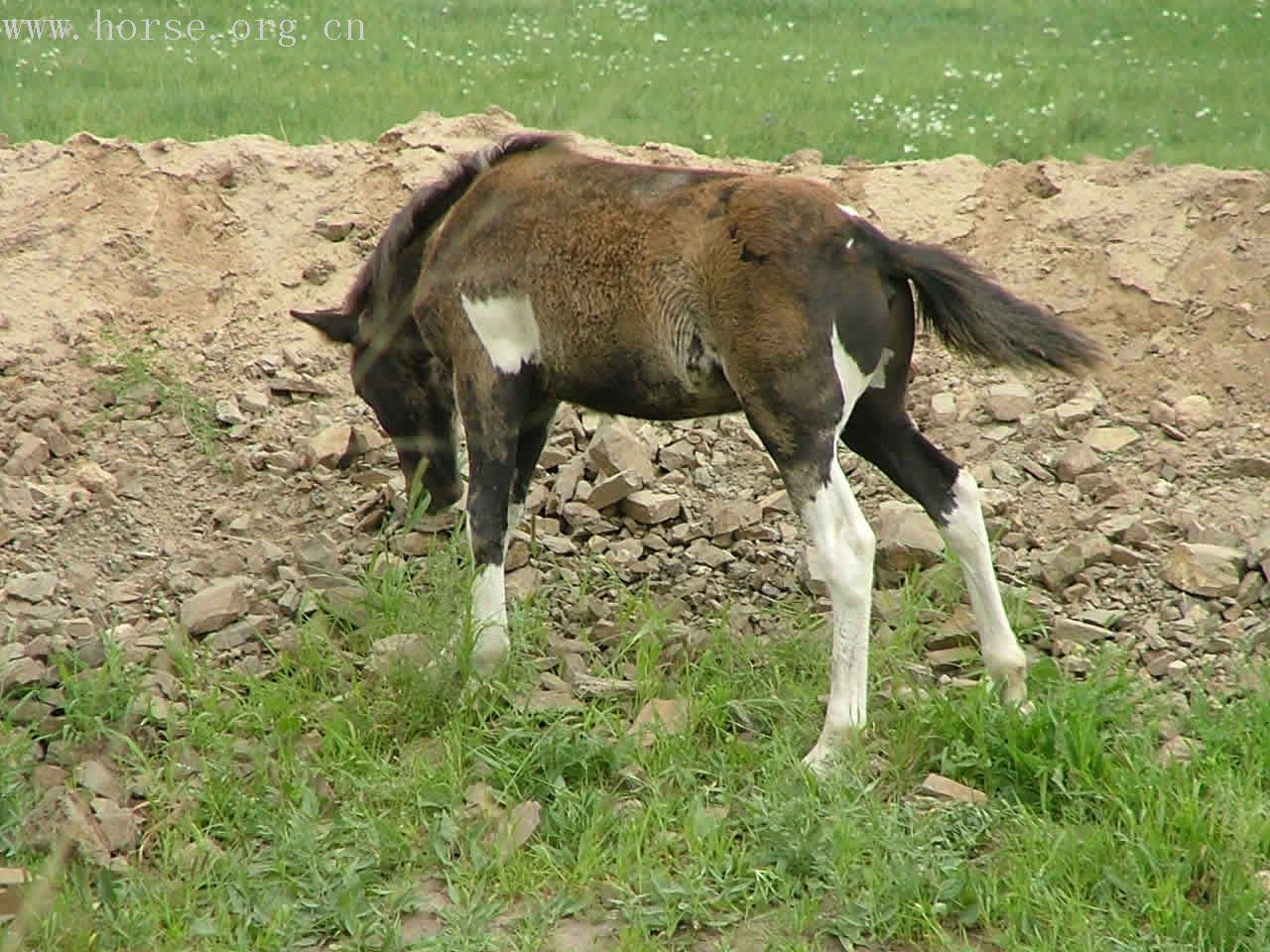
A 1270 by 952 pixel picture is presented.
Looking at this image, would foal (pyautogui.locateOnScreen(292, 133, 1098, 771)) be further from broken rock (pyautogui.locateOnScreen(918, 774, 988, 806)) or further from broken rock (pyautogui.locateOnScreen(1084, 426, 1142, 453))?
broken rock (pyautogui.locateOnScreen(1084, 426, 1142, 453))

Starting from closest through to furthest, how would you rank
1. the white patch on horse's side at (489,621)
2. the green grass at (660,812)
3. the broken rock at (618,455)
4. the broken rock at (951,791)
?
the green grass at (660,812) → the broken rock at (951,791) → the white patch on horse's side at (489,621) → the broken rock at (618,455)

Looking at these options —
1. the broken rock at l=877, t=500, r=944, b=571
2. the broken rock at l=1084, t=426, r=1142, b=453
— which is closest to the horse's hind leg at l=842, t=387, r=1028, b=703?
the broken rock at l=877, t=500, r=944, b=571

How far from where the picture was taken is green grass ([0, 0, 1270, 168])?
9.25 metres

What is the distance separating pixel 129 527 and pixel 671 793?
2.65m

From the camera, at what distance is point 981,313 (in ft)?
17.6

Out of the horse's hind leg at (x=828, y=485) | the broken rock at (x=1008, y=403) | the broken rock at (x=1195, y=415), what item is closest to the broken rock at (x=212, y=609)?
the horse's hind leg at (x=828, y=485)

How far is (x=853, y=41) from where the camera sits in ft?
34.7

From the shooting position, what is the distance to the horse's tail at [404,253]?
20.2 ft

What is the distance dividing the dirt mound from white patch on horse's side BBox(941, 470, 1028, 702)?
45 cm

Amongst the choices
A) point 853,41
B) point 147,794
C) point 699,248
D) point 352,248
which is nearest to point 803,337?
point 699,248

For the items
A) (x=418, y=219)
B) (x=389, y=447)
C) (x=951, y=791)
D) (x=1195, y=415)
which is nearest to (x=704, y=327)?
(x=418, y=219)

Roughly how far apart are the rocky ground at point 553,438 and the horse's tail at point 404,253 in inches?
31.5

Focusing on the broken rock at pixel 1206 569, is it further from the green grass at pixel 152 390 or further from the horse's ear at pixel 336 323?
the green grass at pixel 152 390

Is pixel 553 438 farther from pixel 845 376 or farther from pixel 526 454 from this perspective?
pixel 845 376
